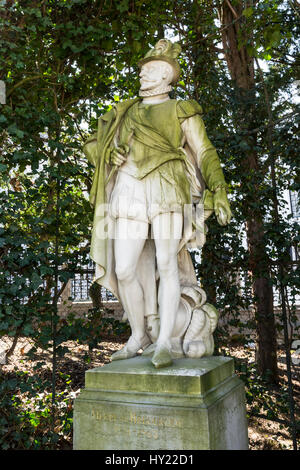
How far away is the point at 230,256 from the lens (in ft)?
15.5

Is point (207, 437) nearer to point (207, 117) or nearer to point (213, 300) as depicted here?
point (213, 300)

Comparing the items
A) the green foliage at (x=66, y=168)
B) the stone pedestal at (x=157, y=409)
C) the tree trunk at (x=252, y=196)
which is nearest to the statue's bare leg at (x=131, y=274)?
the stone pedestal at (x=157, y=409)

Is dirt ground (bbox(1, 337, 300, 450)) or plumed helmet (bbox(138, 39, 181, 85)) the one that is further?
dirt ground (bbox(1, 337, 300, 450))

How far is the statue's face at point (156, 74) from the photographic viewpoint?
319 centimetres

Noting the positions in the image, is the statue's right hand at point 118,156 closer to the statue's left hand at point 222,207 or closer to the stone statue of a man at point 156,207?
the stone statue of a man at point 156,207

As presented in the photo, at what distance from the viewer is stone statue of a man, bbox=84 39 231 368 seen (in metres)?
2.87

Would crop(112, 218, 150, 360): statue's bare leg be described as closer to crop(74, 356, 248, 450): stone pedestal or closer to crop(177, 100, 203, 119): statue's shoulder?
crop(74, 356, 248, 450): stone pedestal

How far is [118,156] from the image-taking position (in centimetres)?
296

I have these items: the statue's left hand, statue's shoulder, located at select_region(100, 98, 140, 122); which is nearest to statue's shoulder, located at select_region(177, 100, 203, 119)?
statue's shoulder, located at select_region(100, 98, 140, 122)

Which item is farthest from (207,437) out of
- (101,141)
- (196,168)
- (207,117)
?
(207,117)

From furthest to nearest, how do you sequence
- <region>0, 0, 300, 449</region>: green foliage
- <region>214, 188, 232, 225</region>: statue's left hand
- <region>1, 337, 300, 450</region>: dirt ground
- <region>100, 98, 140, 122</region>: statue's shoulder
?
<region>1, 337, 300, 450</region>: dirt ground, <region>0, 0, 300, 449</region>: green foliage, <region>100, 98, 140, 122</region>: statue's shoulder, <region>214, 188, 232, 225</region>: statue's left hand

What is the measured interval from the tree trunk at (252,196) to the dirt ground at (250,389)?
1.02 feet

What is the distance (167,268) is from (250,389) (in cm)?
225
